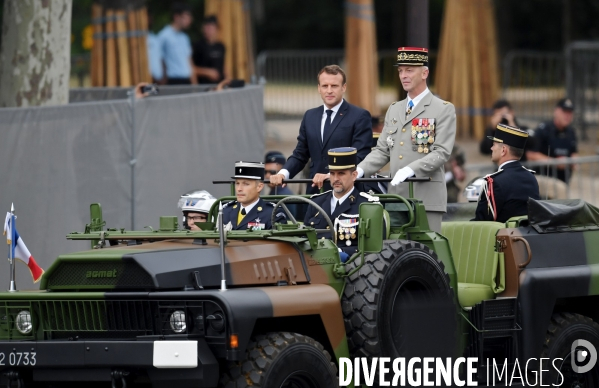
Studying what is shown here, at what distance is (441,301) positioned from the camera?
845 centimetres

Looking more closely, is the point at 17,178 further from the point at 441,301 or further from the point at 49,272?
the point at 441,301

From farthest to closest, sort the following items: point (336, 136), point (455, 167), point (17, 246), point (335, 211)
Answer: point (455, 167), point (336, 136), point (335, 211), point (17, 246)

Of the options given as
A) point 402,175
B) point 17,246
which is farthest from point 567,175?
point 17,246

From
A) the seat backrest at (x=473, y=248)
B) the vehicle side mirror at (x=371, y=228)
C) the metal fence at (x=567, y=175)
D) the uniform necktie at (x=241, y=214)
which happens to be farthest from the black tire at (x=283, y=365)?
the metal fence at (x=567, y=175)

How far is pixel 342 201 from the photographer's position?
29.0 feet

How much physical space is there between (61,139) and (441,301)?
15.9ft

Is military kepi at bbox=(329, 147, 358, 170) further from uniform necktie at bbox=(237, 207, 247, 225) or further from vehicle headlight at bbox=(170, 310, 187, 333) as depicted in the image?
vehicle headlight at bbox=(170, 310, 187, 333)

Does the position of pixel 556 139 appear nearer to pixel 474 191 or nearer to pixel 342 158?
pixel 474 191

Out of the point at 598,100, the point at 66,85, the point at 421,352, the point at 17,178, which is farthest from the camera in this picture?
the point at 598,100

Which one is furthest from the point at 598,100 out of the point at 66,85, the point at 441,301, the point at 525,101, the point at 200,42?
the point at 441,301

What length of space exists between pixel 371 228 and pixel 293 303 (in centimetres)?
97

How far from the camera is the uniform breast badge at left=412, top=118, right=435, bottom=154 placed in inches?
383

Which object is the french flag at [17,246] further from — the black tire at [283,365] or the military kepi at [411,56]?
the military kepi at [411,56]

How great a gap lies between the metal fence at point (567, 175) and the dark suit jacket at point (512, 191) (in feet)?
16.1
